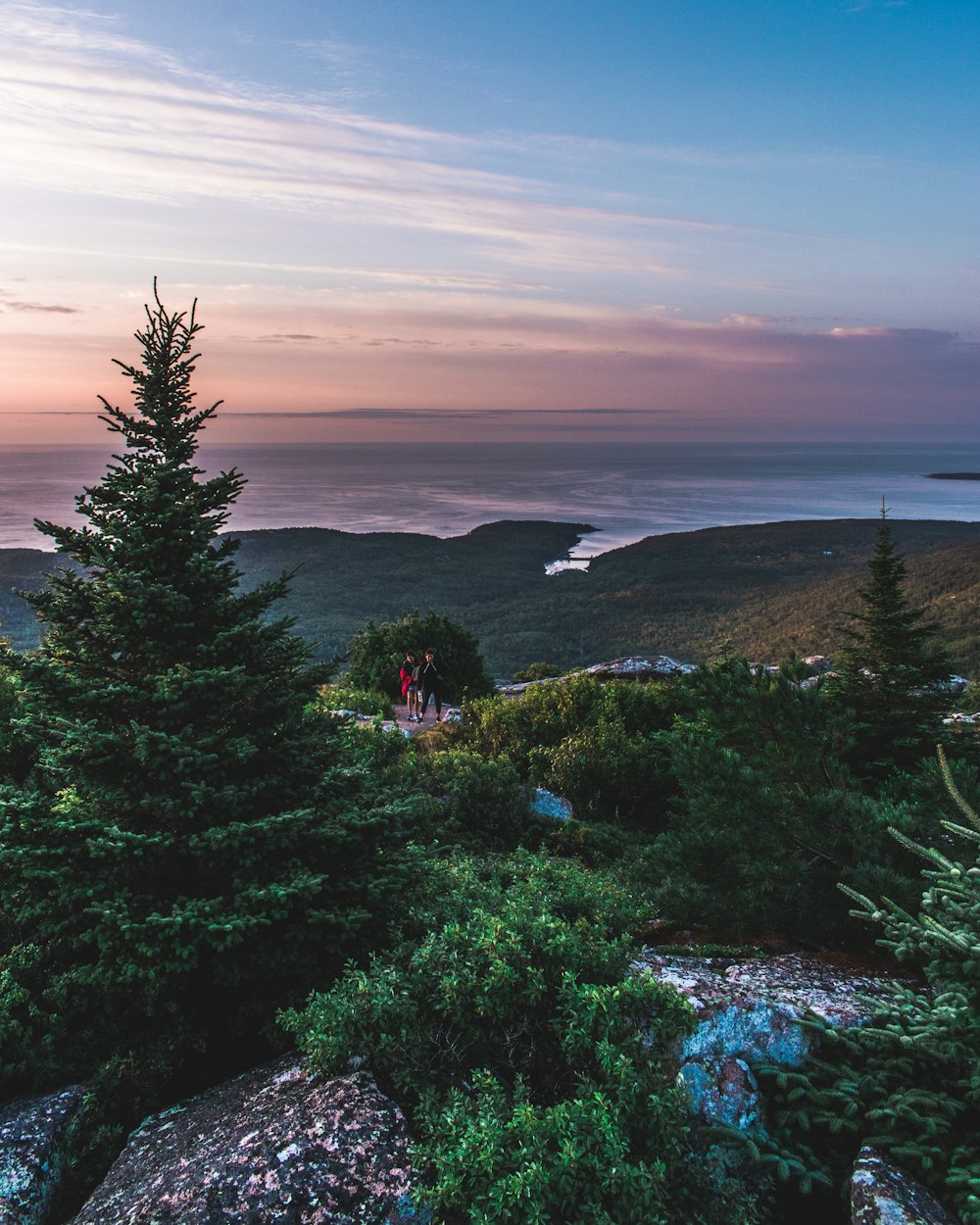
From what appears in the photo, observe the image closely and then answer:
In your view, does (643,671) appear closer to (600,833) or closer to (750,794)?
(600,833)

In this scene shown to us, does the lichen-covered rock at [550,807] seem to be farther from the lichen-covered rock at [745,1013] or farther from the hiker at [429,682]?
the hiker at [429,682]

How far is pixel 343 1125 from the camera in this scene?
12.4 ft

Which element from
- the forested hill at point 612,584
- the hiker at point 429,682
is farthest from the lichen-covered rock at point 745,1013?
the forested hill at point 612,584

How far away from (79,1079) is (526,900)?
287cm

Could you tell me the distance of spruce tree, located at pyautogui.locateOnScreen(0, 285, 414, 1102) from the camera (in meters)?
4.72

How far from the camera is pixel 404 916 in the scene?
17.5 feet

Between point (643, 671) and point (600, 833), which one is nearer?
point (600, 833)

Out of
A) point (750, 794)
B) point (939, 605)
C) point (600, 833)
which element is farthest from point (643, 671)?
point (939, 605)

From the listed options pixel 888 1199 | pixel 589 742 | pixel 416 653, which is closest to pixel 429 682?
pixel 589 742

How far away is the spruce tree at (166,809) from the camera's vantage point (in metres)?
4.72

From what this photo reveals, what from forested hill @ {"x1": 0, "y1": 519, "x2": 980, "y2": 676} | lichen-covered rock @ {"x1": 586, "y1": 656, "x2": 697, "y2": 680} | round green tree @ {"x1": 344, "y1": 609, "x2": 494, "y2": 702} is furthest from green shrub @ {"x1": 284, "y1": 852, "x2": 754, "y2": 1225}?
forested hill @ {"x1": 0, "y1": 519, "x2": 980, "y2": 676}

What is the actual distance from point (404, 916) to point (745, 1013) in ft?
7.48

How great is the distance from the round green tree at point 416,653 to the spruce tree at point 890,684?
11984 millimetres

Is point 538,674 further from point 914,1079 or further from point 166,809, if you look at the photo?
point 914,1079
